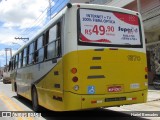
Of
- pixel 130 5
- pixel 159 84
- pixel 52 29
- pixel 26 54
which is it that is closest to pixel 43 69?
pixel 52 29

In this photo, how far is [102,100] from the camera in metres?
8.62

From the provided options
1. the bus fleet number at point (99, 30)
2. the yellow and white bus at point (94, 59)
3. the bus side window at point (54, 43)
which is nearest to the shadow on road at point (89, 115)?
the yellow and white bus at point (94, 59)

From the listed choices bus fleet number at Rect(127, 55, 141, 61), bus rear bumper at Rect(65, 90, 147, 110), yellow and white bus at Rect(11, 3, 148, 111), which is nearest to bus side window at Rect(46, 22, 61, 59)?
yellow and white bus at Rect(11, 3, 148, 111)

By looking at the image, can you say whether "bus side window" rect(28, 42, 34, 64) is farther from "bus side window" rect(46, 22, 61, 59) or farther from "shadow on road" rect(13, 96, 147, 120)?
"bus side window" rect(46, 22, 61, 59)

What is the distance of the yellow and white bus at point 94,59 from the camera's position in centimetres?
848

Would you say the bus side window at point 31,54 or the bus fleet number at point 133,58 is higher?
the bus side window at point 31,54

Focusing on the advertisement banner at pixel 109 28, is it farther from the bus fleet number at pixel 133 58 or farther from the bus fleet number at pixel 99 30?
the bus fleet number at pixel 133 58

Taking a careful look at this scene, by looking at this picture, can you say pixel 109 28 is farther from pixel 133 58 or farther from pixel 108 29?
pixel 133 58

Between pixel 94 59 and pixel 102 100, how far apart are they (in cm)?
109

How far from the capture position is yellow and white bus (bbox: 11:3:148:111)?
27.8ft

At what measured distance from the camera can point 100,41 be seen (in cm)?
891

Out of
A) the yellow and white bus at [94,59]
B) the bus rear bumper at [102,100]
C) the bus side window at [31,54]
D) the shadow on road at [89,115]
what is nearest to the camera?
the bus rear bumper at [102,100]

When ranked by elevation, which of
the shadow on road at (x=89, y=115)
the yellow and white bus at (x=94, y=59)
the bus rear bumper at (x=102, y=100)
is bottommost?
the shadow on road at (x=89, y=115)

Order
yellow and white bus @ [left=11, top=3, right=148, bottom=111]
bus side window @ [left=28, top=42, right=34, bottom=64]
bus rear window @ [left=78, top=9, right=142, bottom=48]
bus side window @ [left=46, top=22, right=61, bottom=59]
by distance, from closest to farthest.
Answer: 1. yellow and white bus @ [left=11, top=3, right=148, bottom=111]
2. bus rear window @ [left=78, top=9, right=142, bottom=48]
3. bus side window @ [left=46, top=22, right=61, bottom=59]
4. bus side window @ [left=28, top=42, right=34, bottom=64]
